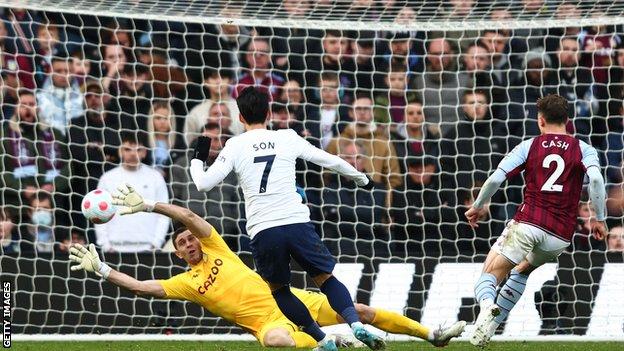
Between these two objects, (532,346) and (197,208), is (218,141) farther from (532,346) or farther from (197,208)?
(532,346)

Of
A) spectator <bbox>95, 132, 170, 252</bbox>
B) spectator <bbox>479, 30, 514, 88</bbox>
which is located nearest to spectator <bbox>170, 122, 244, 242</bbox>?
spectator <bbox>95, 132, 170, 252</bbox>

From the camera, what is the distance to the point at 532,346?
10648 mm

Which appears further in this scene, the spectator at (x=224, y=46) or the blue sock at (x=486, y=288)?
the spectator at (x=224, y=46)

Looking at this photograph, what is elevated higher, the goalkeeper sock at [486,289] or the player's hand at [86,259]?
the goalkeeper sock at [486,289]

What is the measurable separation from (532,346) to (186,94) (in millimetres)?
4454

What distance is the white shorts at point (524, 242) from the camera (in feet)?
28.1

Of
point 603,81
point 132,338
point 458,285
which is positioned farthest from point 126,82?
point 603,81

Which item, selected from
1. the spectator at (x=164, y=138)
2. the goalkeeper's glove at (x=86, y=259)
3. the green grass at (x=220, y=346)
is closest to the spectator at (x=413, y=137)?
the spectator at (x=164, y=138)

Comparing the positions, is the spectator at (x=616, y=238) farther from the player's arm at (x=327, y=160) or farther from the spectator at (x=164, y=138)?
the player's arm at (x=327, y=160)

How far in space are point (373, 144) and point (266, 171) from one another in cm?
444

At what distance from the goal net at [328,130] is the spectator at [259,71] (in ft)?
0.06

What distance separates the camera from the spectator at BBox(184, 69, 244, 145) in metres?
12.7

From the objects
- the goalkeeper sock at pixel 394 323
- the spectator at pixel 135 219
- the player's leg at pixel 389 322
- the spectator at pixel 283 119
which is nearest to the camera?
the player's leg at pixel 389 322

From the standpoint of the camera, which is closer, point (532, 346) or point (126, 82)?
point (532, 346)
